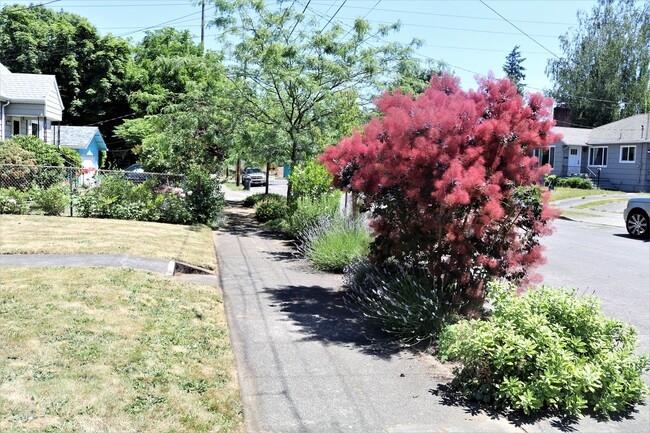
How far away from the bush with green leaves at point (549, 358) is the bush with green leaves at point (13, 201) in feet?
44.8

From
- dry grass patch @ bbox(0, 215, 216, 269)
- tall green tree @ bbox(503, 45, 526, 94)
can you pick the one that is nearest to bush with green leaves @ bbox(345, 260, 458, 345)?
dry grass patch @ bbox(0, 215, 216, 269)

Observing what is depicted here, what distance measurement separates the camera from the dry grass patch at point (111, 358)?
13.5ft

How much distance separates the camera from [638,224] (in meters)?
17.5

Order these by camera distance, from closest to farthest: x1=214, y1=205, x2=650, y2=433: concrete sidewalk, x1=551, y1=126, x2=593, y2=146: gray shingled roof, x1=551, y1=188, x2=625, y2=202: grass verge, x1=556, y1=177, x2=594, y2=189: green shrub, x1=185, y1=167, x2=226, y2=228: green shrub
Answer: x1=214, y1=205, x2=650, y2=433: concrete sidewalk → x1=185, y1=167, x2=226, y2=228: green shrub → x1=551, y1=188, x2=625, y2=202: grass verge → x1=556, y1=177, x2=594, y2=189: green shrub → x1=551, y1=126, x2=593, y2=146: gray shingled roof

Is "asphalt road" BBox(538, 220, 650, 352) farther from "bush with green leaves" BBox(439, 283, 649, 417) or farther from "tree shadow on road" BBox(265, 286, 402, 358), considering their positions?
"tree shadow on road" BBox(265, 286, 402, 358)

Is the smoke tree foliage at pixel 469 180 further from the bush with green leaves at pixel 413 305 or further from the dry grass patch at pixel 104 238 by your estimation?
the dry grass patch at pixel 104 238

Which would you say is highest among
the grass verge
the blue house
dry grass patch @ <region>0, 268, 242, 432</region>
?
the blue house

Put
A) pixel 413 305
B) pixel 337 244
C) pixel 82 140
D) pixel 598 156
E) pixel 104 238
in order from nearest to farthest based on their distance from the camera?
1. pixel 413 305
2. pixel 337 244
3. pixel 104 238
4. pixel 82 140
5. pixel 598 156

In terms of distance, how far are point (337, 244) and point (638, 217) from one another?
11944 mm

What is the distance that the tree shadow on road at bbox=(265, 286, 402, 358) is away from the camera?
250 inches

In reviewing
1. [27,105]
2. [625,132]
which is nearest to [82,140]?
[27,105]

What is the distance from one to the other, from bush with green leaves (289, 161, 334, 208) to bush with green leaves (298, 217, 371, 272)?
278cm

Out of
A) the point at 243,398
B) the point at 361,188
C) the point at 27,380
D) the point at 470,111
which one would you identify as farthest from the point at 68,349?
the point at 470,111

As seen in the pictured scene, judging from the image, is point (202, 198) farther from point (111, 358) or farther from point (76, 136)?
point (76, 136)
